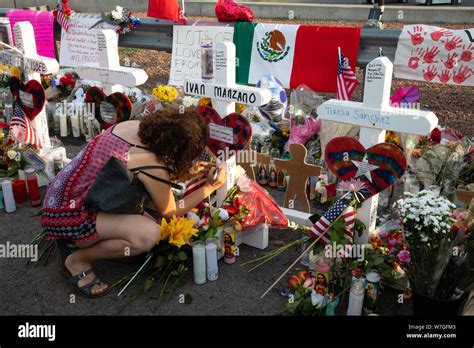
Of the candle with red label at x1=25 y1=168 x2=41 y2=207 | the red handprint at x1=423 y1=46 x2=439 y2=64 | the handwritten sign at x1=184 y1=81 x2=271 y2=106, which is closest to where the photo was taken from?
the handwritten sign at x1=184 y1=81 x2=271 y2=106

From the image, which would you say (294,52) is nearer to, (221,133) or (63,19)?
(221,133)

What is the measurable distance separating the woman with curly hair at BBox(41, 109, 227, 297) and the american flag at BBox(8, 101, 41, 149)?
187 centimetres

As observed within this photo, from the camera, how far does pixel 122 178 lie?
9.39 ft

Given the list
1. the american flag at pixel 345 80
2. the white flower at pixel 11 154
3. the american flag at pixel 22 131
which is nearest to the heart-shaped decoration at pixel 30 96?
the american flag at pixel 22 131

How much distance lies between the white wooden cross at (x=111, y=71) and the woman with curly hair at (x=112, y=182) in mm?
1216

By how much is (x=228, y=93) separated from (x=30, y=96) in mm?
2335

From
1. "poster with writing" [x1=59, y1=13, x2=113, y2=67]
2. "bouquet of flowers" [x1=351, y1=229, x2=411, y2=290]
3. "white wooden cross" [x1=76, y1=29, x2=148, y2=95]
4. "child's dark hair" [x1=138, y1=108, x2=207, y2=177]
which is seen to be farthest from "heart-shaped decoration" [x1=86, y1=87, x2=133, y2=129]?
"poster with writing" [x1=59, y1=13, x2=113, y2=67]

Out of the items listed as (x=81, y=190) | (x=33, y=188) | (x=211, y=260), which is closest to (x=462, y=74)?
(x=211, y=260)

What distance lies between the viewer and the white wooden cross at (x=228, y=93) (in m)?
3.41

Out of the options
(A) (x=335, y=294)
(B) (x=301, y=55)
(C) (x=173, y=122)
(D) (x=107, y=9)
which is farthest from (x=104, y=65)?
(D) (x=107, y=9)

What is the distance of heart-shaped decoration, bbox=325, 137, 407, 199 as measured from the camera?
2887mm

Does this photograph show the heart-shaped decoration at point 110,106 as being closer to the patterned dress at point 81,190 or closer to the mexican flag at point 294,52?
the patterned dress at point 81,190

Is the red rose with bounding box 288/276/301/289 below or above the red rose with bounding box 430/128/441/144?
below

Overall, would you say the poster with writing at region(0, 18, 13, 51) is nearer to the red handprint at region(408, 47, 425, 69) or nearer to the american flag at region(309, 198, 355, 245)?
the red handprint at region(408, 47, 425, 69)
